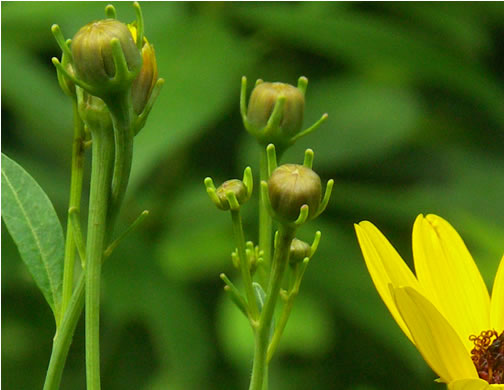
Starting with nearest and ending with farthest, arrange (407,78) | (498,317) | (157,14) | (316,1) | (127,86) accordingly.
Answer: (127,86) → (498,317) → (157,14) → (316,1) → (407,78)

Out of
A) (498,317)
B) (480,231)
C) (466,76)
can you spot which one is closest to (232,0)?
(466,76)

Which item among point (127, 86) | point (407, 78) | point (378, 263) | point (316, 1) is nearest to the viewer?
point (127, 86)

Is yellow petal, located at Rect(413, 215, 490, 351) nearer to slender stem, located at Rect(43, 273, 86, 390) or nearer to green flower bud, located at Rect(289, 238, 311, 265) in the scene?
green flower bud, located at Rect(289, 238, 311, 265)

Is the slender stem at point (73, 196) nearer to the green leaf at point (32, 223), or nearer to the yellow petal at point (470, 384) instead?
the green leaf at point (32, 223)

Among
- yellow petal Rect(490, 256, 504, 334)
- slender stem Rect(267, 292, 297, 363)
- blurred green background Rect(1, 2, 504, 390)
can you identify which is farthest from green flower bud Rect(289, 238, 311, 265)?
blurred green background Rect(1, 2, 504, 390)

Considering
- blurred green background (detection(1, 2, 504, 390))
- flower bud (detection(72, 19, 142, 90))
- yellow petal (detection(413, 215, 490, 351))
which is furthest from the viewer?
blurred green background (detection(1, 2, 504, 390))

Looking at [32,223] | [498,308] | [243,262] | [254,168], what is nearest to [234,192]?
[243,262]

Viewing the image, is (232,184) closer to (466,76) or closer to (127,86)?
(127,86)

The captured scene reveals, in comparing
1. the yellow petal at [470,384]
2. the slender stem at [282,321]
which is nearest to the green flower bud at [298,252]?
the slender stem at [282,321]
